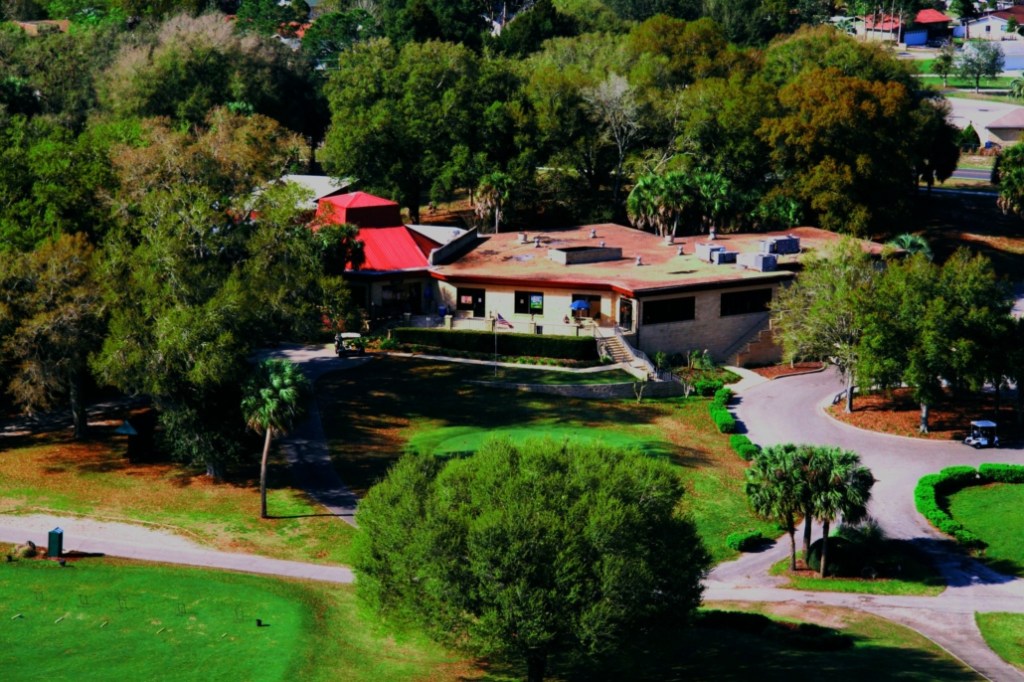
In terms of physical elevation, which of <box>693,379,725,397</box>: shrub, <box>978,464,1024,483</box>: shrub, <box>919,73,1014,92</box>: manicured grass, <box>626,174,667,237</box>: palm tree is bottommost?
<box>978,464,1024,483</box>: shrub

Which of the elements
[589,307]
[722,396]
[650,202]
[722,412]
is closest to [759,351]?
[722,396]

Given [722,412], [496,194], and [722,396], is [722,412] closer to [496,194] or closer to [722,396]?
[722,396]

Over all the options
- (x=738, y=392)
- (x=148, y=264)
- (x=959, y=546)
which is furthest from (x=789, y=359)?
(x=148, y=264)

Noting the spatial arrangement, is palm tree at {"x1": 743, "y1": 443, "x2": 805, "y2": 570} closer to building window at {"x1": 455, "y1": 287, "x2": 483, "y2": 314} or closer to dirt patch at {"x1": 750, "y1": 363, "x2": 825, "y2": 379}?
dirt patch at {"x1": 750, "y1": 363, "x2": 825, "y2": 379}

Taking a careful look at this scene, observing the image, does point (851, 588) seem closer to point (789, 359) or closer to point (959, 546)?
point (959, 546)

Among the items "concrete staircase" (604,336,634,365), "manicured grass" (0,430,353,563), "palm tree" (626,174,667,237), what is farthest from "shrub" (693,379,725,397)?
"manicured grass" (0,430,353,563)

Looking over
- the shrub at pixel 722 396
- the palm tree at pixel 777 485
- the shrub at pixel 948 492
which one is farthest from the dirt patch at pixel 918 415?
the palm tree at pixel 777 485
